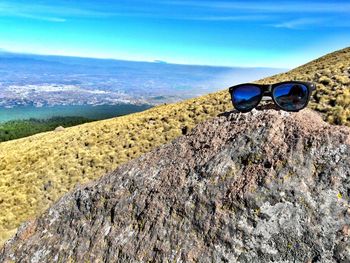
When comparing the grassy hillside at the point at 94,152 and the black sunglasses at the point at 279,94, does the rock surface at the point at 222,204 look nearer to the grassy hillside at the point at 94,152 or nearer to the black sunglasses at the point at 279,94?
the black sunglasses at the point at 279,94

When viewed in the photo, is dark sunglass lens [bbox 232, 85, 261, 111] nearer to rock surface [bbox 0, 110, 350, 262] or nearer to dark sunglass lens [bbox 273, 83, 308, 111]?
rock surface [bbox 0, 110, 350, 262]

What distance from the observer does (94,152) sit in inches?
1081

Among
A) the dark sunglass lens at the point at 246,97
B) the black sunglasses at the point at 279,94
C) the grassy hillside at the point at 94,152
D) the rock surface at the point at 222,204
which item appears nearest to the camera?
the rock surface at the point at 222,204

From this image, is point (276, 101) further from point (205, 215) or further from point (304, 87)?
point (205, 215)

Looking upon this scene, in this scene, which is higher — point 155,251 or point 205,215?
point 205,215

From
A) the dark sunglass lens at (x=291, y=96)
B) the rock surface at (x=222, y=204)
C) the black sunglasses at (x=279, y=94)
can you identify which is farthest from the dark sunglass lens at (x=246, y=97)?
the dark sunglass lens at (x=291, y=96)

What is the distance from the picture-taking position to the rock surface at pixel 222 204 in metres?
9.70

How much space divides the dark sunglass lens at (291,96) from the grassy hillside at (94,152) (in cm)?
485

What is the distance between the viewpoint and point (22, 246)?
12555 millimetres

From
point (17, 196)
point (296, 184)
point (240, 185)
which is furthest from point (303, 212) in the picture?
point (17, 196)

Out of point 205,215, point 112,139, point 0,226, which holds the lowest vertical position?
point 0,226

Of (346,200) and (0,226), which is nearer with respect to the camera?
(346,200)

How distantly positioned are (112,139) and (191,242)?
782 inches

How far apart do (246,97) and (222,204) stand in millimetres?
4719
